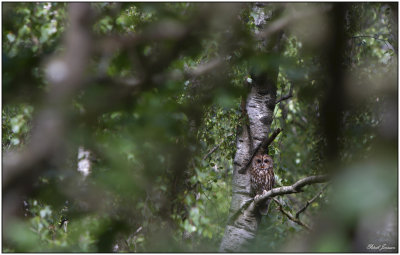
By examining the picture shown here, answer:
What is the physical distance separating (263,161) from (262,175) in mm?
76

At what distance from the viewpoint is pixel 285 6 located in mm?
996

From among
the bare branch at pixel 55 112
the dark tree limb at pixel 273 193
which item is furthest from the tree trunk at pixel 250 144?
the bare branch at pixel 55 112

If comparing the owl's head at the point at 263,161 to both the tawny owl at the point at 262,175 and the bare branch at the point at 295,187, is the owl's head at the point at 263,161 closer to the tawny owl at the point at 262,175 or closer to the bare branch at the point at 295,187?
the tawny owl at the point at 262,175

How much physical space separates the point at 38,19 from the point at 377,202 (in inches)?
65.9

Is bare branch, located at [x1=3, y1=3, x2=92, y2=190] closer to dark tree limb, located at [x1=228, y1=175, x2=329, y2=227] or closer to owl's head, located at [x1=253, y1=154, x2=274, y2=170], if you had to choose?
dark tree limb, located at [x1=228, y1=175, x2=329, y2=227]

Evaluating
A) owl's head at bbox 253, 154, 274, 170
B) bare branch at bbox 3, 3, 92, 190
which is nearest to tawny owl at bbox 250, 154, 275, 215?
owl's head at bbox 253, 154, 274, 170

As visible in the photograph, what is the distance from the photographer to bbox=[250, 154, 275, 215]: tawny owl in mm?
2092

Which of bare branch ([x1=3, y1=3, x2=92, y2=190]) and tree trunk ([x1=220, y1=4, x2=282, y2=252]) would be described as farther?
tree trunk ([x1=220, y1=4, x2=282, y2=252])

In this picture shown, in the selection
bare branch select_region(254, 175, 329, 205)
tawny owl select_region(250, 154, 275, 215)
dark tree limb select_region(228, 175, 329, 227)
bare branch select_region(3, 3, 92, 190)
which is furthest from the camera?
tawny owl select_region(250, 154, 275, 215)

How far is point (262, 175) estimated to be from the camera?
7.03 ft

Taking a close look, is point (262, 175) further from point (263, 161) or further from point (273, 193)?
point (273, 193)

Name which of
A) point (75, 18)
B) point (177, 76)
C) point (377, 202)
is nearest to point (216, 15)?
point (177, 76)

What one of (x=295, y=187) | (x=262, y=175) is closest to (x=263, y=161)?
(x=262, y=175)

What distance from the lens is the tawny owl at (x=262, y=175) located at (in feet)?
6.86
